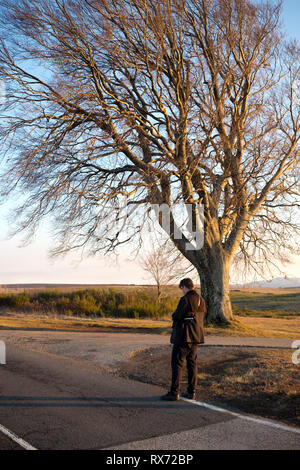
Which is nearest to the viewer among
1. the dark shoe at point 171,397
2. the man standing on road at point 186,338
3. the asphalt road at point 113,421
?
the asphalt road at point 113,421

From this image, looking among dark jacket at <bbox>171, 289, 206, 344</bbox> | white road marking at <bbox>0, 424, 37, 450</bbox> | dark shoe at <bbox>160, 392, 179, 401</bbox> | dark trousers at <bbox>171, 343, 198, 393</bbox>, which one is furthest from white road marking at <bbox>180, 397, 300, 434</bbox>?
white road marking at <bbox>0, 424, 37, 450</bbox>

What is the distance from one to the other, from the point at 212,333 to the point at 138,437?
42.2 ft

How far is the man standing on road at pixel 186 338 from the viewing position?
7.34m

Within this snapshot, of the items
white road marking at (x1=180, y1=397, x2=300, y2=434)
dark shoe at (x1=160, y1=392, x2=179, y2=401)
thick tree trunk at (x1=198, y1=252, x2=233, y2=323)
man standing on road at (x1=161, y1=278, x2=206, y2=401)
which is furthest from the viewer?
thick tree trunk at (x1=198, y1=252, x2=233, y2=323)

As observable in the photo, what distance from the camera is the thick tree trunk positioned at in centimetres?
2016

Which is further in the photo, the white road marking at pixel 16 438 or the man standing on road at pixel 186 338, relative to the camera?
the man standing on road at pixel 186 338

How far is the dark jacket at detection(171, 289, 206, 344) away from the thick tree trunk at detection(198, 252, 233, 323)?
12721mm

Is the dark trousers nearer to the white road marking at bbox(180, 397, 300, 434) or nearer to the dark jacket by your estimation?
the dark jacket

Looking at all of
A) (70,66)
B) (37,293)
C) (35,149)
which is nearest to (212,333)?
(35,149)

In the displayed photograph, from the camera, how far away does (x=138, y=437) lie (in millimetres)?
5395

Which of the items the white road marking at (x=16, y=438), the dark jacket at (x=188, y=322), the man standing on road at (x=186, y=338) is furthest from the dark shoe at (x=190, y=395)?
the white road marking at (x=16, y=438)

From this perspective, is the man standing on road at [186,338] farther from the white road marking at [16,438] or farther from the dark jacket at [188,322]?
the white road marking at [16,438]
